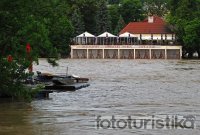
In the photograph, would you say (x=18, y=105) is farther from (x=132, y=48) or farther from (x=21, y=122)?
(x=132, y=48)

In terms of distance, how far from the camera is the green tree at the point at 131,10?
122812mm

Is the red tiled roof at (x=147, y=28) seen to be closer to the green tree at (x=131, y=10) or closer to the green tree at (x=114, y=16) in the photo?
the green tree at (x=131, y=10)

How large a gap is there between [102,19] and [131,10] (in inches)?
647

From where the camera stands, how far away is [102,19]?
110625 mm

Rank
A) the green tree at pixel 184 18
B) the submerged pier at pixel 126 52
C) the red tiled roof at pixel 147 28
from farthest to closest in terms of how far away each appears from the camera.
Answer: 1. the red tiled roof at pixel 147 28
2. the green tree at pixel 184 18
3. the submerged pier at pixel 126 52

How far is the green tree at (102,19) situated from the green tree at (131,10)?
1179 centimetres

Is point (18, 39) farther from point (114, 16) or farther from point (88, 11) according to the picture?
point (114, 16)

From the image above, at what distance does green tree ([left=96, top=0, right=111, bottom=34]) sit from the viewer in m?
110

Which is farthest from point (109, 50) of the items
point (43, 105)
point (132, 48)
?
point (43, 105)

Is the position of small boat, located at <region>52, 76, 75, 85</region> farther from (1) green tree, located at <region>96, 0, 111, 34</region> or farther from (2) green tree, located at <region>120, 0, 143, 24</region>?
(2) green tree, located at <region>120, 0, 143, 24</region>

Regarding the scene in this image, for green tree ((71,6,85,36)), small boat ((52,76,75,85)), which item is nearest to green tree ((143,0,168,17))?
green tree ((71,6,85,36))

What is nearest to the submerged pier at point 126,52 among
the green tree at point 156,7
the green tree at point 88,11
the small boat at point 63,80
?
the green tree at point 88,11

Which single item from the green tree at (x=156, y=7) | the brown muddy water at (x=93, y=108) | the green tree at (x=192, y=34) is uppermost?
the green tree at (x=156, y=7)

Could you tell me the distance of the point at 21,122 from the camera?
862 inches
